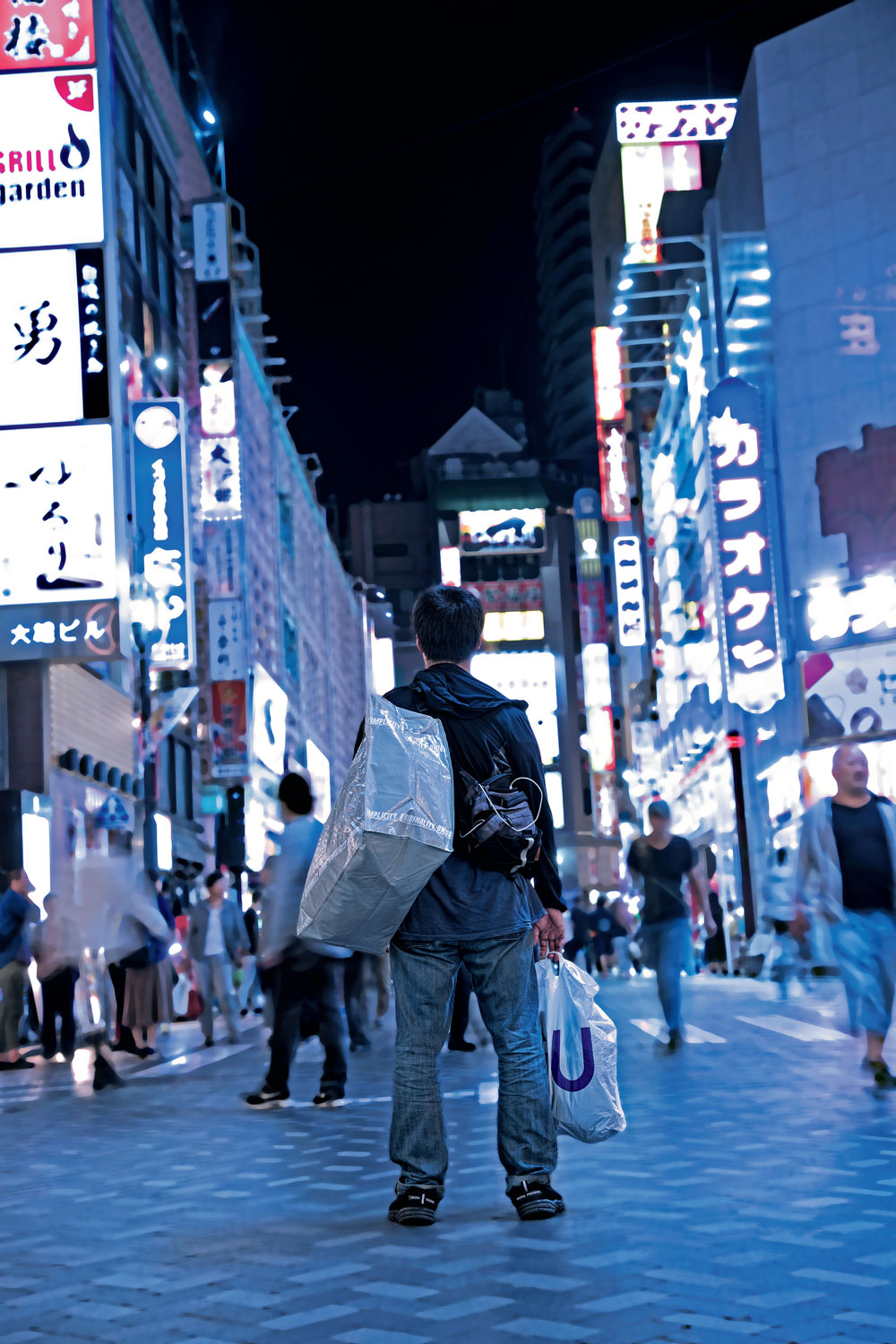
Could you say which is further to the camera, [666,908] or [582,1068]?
[666,908]

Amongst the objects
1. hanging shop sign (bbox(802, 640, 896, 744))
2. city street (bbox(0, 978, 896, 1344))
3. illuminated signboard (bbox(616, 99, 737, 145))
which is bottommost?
city street (bbox(0, 978, 896, 1344))

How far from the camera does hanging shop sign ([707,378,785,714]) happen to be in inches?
1356

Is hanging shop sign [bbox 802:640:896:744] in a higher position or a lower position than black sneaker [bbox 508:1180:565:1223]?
higher

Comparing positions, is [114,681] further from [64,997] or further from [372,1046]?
[372,1046]

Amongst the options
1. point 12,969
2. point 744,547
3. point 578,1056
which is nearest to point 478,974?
point 578,1056

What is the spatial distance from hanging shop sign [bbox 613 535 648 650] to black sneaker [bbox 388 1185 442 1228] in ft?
180

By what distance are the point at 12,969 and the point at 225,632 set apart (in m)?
26.3

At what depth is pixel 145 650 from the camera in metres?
30.8

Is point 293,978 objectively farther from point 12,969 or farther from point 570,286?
point 570,286

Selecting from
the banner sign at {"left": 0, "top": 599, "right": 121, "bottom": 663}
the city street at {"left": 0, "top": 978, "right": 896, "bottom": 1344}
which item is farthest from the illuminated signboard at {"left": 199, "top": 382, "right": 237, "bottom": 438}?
the city street at {"left": 0, "top": 978, "right": 896, "bottom": 1344}

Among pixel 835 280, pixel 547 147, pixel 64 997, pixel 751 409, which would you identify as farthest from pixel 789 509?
pixel 547 147

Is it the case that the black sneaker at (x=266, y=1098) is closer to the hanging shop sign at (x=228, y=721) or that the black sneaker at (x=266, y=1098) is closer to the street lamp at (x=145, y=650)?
the street lamp at (x=145, y=650)

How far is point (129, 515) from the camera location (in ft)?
102

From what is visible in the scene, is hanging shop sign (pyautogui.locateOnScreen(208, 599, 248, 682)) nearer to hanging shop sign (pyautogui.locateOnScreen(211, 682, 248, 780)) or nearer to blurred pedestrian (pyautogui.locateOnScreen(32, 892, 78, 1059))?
hanging shop sign (pyautogui.locateOnScreen(211, 682, 248, 780))
